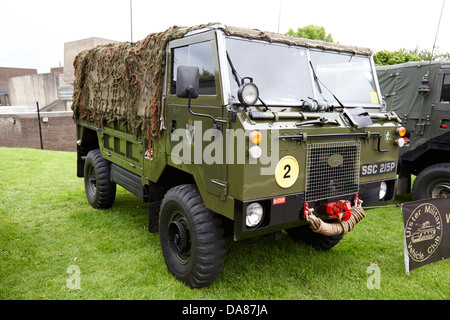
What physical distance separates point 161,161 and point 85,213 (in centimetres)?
273

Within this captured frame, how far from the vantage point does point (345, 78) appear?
4.26 meters

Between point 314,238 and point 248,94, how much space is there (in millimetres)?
2643

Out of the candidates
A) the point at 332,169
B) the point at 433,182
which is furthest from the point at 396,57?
the point at 332,169

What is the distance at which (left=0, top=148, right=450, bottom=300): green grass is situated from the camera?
3838mm

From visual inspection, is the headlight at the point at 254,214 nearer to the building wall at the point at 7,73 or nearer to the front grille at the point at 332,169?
the front grille at the point at 332,169

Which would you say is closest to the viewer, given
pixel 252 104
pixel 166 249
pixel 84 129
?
pixel 252 104

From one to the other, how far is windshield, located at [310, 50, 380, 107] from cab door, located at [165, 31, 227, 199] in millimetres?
1219

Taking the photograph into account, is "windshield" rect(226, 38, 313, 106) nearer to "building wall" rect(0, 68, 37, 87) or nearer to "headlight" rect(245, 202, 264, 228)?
"headlight" rect(245, 202, 264, 228)

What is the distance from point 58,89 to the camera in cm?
3769

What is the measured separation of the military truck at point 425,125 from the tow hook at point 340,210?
3.70 meters

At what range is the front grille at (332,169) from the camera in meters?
3.46

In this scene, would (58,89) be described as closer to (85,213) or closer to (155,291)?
(85,213)

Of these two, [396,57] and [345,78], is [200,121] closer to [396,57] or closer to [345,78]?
[345,78]
